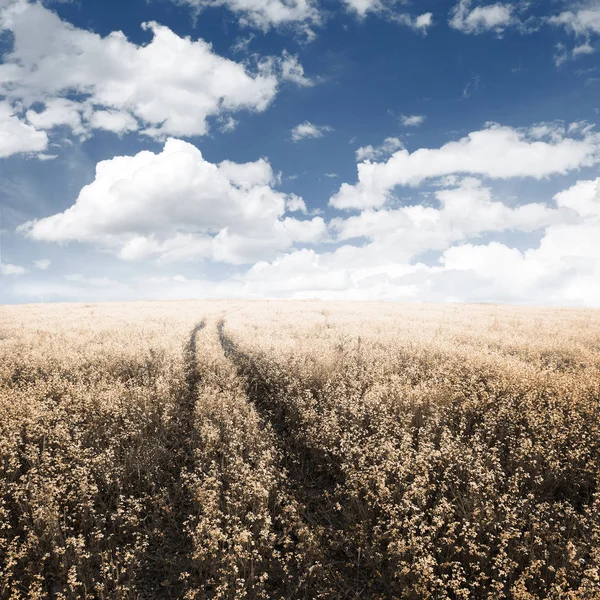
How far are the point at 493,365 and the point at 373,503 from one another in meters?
5.94

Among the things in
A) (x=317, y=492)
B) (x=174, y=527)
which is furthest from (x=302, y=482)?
(x=174, y=527)

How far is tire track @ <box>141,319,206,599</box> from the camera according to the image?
429cm

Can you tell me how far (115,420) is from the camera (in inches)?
281

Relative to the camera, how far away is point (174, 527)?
5.00m

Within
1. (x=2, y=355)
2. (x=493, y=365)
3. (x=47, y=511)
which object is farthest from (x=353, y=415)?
(x=2, y=355)

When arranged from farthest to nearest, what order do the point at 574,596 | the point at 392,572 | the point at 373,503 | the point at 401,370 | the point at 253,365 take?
the point at 253,365 < the point at 401,370 < the point at 373,503 < the point at 392,572 < the point at 574,596

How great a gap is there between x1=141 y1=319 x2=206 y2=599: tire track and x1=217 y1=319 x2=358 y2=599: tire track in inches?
60.3

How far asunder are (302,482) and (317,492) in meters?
0.28

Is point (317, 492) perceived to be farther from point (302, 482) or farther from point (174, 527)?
point (174, 527)

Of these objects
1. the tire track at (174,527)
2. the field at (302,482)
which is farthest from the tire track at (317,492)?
the tire track at (174,527)

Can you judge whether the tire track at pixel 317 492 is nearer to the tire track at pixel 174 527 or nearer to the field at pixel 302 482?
the field at pixel 302 482

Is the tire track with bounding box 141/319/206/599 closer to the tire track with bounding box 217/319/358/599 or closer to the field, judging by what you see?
the field

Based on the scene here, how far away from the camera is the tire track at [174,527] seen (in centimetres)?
429

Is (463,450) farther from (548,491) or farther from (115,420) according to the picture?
(115,420)
